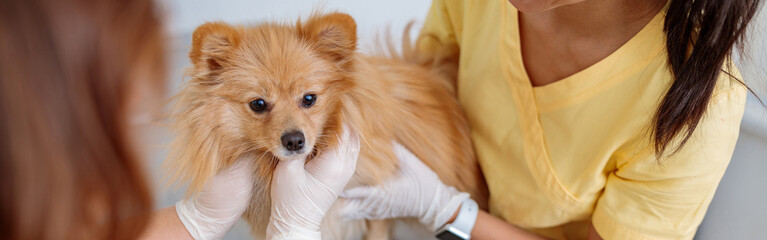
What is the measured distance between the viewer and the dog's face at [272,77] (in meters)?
0.79

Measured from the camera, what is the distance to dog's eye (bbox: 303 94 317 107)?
0.83 metres

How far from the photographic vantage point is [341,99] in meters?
0.89

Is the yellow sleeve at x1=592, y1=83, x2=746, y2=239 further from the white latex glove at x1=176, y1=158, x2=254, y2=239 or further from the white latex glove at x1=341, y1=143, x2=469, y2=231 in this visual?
the white latex glove at x1=176, y1=158, x2=254, y2=239

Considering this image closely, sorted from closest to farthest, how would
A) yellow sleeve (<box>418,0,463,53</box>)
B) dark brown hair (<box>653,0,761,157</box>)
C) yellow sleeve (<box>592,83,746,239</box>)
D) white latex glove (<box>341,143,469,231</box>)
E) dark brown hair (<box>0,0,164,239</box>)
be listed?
dark brown hair (<box>0,0,164,239</box>)
dark brown hair (<box>653,0,761,157</box>)
yellow sleeve (<box>592,83,746,239</box>)
white latex glove (<box>341,143,469,231</box>)
yellow sleeve (<box>418,0,463,53</box>)

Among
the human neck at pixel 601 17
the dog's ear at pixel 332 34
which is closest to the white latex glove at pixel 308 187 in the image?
the dog's ear at pixel 332 34

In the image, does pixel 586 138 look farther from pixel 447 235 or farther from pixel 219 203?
pixel 219 203

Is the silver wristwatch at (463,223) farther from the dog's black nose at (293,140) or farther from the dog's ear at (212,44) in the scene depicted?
the dog's ear at (212,44)

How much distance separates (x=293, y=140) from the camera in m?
0.79

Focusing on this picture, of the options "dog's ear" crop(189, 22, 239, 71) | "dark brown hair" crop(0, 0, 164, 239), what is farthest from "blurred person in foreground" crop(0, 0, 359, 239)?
"dog's ear" crop(189, 22, 239, 71)

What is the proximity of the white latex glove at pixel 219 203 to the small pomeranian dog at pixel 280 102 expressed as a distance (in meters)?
0.02

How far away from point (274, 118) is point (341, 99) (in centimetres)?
13

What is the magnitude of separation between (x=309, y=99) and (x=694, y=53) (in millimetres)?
566

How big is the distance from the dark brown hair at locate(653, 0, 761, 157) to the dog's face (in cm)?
48

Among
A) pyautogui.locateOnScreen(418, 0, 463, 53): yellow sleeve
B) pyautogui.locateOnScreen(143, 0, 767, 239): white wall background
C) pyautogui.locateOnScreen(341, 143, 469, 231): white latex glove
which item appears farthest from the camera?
pyautogui.locateOnScreen(418, 0, 463, 53): yellow sleeve
